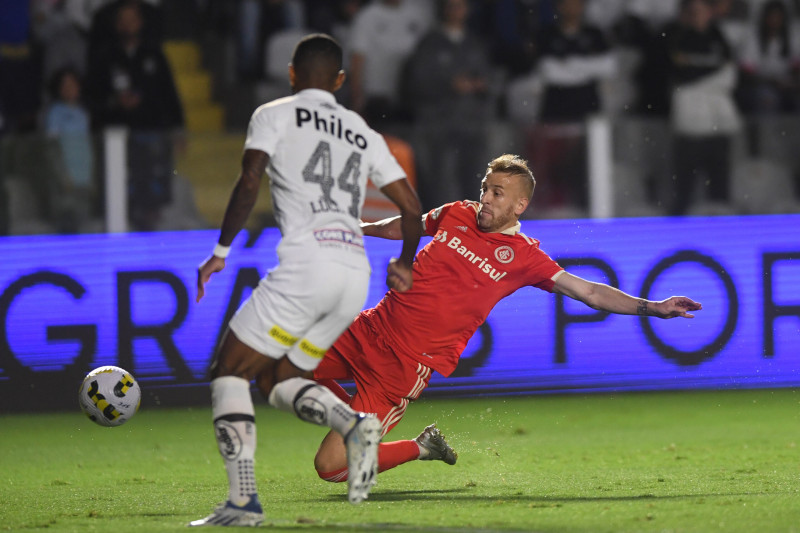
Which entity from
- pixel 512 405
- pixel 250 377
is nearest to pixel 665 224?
pixel 512 405

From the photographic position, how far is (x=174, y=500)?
5.52 metres

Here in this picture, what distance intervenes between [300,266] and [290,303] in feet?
0.48

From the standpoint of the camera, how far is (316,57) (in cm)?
481

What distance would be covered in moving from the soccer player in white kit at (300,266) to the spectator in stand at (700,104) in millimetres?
5087

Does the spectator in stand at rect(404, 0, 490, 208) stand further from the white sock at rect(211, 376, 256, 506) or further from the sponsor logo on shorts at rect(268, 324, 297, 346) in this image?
the white sock at rect(211, 376, 256, 506)

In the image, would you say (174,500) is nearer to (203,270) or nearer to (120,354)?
(203,270)

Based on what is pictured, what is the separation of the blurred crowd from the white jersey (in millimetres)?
4357

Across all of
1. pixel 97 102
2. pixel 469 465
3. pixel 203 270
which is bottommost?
pixel 469 465

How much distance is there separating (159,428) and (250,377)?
3.43 metres

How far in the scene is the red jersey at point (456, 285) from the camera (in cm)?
587

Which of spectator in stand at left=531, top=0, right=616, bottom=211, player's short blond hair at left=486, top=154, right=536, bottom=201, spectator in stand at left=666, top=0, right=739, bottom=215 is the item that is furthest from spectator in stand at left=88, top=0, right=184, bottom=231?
player's short blond hair at left=486, top=154, right=536, bottom=201

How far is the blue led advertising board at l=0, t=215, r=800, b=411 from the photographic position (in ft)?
27.5

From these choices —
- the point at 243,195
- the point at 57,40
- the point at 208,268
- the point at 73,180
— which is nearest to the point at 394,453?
the point at 208,268

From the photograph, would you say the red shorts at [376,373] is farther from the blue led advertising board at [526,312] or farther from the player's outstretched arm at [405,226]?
the blue led advertising board at [526,312]
